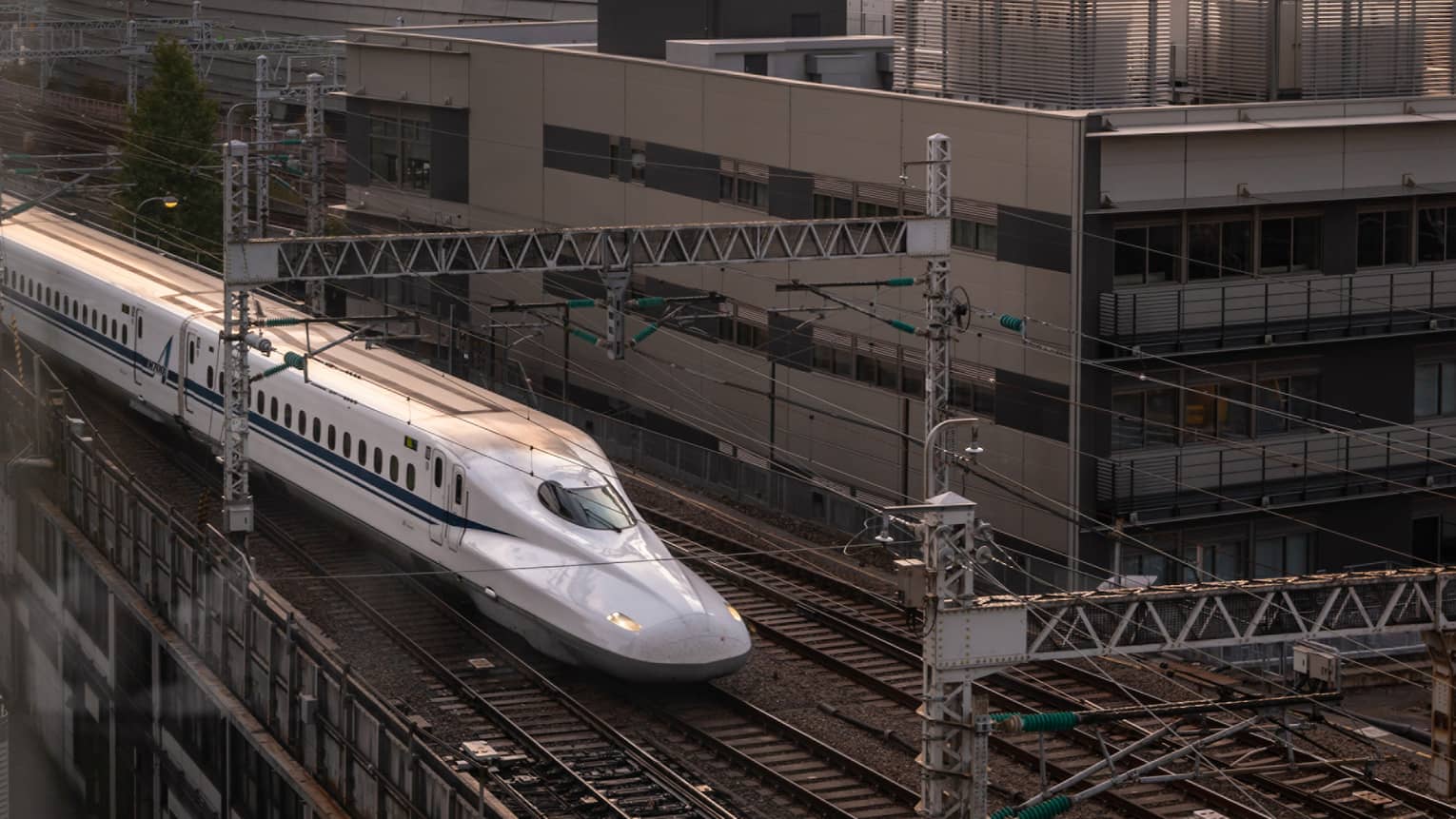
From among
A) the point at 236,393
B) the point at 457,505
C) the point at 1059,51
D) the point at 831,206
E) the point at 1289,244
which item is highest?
the point at 1059,51

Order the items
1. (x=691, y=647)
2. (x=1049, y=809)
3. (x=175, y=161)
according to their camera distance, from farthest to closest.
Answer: (x=175, y=161), (x=691, y=647), (x=1049, y=809)

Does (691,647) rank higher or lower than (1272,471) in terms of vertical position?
lower

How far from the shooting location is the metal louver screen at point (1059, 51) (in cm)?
3978

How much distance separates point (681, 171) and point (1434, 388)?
17.3 metres

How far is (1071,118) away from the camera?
35938 mm

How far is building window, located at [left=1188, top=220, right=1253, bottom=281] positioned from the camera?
37750mm

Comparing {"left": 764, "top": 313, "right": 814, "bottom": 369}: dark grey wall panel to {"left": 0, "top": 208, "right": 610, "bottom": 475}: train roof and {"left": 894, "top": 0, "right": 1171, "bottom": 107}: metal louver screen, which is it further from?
{"left": 0, "top": 208, "right": 610, "bottom": 475}: train roof

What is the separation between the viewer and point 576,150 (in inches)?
2046

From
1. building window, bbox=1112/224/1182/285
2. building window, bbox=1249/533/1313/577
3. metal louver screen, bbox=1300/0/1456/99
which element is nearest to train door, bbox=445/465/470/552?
building window, bbox=1112/224/1182/285

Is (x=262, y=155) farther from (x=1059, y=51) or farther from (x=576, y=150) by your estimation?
(x=1059, y=51)

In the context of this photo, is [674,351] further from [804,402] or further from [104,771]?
[104,771]

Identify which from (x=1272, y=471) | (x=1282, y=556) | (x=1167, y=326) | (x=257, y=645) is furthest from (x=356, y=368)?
(x=1282, y=556)

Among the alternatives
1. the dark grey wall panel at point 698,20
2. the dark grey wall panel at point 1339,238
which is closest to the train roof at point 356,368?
the dark grey wall panel at point 698,20

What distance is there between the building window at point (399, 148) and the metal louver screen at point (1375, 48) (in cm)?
2523
